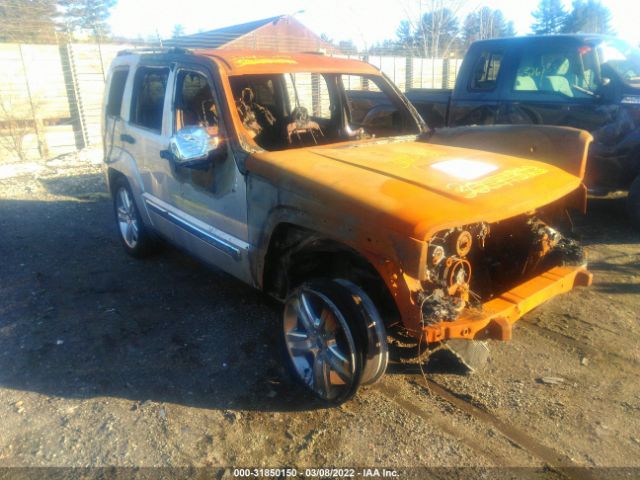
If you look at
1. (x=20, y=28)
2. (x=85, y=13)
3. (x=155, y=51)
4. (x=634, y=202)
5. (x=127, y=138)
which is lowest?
(x=634, y=202)

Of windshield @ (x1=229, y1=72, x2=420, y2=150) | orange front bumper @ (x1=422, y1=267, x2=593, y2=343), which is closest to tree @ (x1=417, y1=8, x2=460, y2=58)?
windshield @ (x1=229, y1=72, x2=420, y2=150)

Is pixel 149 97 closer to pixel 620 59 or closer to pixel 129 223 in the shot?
pixel 129 223

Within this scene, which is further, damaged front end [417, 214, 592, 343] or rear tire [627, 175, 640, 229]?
rear tire [627, 175, 640, 229]

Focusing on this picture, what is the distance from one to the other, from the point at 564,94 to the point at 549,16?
51386 millimetres

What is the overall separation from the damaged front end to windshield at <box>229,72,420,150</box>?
165 centimetres

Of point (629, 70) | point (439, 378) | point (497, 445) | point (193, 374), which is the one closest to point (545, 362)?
point (439, 378)

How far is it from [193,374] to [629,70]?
6.03 metres

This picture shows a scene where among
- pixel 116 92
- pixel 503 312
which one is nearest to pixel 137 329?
pixel 116 92

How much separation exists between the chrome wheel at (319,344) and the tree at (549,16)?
5325cm

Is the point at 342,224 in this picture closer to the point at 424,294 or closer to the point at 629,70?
the point at 424,294

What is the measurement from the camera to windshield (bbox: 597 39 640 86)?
19.8 feet

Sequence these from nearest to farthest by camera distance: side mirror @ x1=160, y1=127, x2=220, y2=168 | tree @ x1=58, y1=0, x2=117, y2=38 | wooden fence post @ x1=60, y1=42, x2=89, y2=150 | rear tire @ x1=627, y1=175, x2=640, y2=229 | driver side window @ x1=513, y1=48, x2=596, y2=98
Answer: side mirror @ x1=160, y1=127, x2=220, y2=168, rear tire @ x1=627, y1=175, x2=640, y2=229, driver side window @ x1=513, y1=48, x2=596, y2=98, wooden fence post @ x1=60, y1=42, x2=89, y2=150, tree @ x1=58, y1=0, x2=117, y2=38

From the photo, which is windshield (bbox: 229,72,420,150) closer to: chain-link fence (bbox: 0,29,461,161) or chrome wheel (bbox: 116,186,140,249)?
Result: chrome wheel (bbox: 116,186,140,249)

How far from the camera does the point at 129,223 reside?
5.29m
